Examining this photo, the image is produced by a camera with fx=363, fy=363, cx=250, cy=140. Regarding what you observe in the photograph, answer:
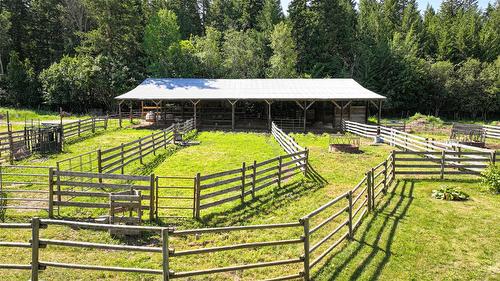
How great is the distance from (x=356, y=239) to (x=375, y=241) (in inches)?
17.1

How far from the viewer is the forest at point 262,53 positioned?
48.2 m

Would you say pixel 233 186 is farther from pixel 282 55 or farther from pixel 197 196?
pixel 282 55

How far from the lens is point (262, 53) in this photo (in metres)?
57.5

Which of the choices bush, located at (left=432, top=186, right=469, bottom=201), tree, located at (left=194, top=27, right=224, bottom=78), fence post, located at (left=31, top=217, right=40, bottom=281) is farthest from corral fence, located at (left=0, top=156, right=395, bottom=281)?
tree, located at (left=194, top=27, right=224, bottom=78)

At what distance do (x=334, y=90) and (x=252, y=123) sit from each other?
8582 mm

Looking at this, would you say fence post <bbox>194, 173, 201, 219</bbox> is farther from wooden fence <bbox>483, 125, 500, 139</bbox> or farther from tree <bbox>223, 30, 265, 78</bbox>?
tree <bbox>223, 30, 265, 78</bbox>

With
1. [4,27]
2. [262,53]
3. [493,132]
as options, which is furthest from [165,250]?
[4,27]

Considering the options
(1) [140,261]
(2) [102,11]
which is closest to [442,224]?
(1) [140,261]

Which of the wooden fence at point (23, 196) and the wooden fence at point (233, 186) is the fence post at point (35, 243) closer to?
the wooden fence at point (23, 196)

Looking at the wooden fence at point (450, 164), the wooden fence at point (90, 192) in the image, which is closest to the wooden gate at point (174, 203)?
the wooden fence at point (90, 192)

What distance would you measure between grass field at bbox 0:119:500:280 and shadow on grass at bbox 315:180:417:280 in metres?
Result: 0.02

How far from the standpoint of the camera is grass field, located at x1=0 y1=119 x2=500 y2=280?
7.14m

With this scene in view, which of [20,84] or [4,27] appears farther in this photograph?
[4,27]

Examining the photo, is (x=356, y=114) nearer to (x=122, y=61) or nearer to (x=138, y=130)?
(x=138, y=130)
